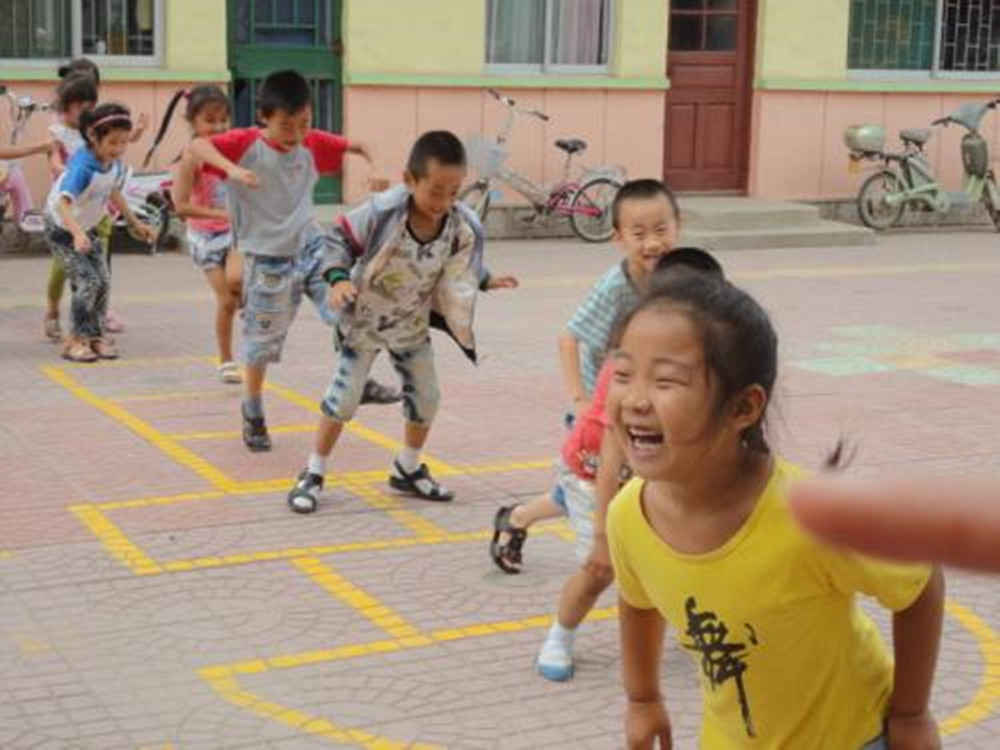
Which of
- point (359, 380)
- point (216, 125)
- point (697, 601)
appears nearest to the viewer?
point (697, 601)

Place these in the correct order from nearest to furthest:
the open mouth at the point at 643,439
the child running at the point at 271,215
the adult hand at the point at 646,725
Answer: the open mouth at the point at 643,439 → the adult hand at the point at 646,725 → the child running at the point at 271,215

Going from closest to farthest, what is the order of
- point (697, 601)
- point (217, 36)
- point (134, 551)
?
point (697, 601) < point (134, 551) < point (217, 36)

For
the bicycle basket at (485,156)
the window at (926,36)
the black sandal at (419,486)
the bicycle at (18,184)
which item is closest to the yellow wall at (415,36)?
the bicycle basket at (485,156)

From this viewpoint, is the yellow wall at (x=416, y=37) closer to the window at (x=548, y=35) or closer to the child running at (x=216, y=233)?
the window at (x=548, y=35)

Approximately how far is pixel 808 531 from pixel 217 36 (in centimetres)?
1453

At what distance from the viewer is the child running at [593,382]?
4.49 meters

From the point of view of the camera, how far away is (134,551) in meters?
5.79

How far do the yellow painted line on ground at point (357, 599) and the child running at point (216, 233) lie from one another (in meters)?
2.81

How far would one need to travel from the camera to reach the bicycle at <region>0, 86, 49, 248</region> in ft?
43.8

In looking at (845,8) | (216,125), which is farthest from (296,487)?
(845,8)

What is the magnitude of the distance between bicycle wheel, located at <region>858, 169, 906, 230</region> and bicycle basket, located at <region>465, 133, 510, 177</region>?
4313mm

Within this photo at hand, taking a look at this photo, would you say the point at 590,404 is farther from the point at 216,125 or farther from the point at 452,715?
the point at 216,125

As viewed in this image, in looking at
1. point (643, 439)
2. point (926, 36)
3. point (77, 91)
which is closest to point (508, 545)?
point (643, 439)

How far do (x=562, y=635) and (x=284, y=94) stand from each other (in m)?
3.30
